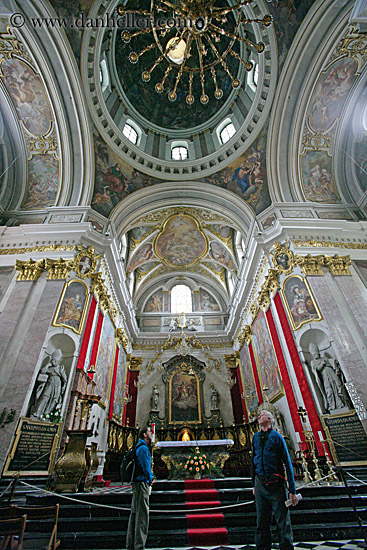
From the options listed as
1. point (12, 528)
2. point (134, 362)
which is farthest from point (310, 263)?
point (134, 362)

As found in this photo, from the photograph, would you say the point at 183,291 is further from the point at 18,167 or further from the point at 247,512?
the point at 247,512

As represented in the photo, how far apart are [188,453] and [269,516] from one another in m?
6.03

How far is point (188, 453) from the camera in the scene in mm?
8156

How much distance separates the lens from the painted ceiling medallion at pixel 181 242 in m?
15.2

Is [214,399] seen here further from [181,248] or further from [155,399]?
[181,248]

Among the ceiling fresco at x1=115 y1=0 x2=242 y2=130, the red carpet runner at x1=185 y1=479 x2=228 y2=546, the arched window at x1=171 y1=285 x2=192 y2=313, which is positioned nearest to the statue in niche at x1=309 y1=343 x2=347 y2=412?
the red carpet runner at x1=185 y1=479 x2=228 y2=546

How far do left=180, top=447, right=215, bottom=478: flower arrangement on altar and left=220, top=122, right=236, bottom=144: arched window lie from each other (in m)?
14.0

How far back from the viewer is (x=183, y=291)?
63.3 ft

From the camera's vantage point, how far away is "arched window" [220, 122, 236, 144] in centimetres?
1452

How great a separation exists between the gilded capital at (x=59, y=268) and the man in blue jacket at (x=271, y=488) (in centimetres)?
776

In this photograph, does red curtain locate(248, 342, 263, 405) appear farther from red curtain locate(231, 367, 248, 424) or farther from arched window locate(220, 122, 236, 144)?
arched window locate(220, 122, 236, 144)

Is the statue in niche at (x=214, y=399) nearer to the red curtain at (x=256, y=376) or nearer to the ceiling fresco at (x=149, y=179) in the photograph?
the red curtain at (x=256, y=376)

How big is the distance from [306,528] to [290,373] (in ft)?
16.8

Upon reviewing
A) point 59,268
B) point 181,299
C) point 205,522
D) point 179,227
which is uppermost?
point 179,227
